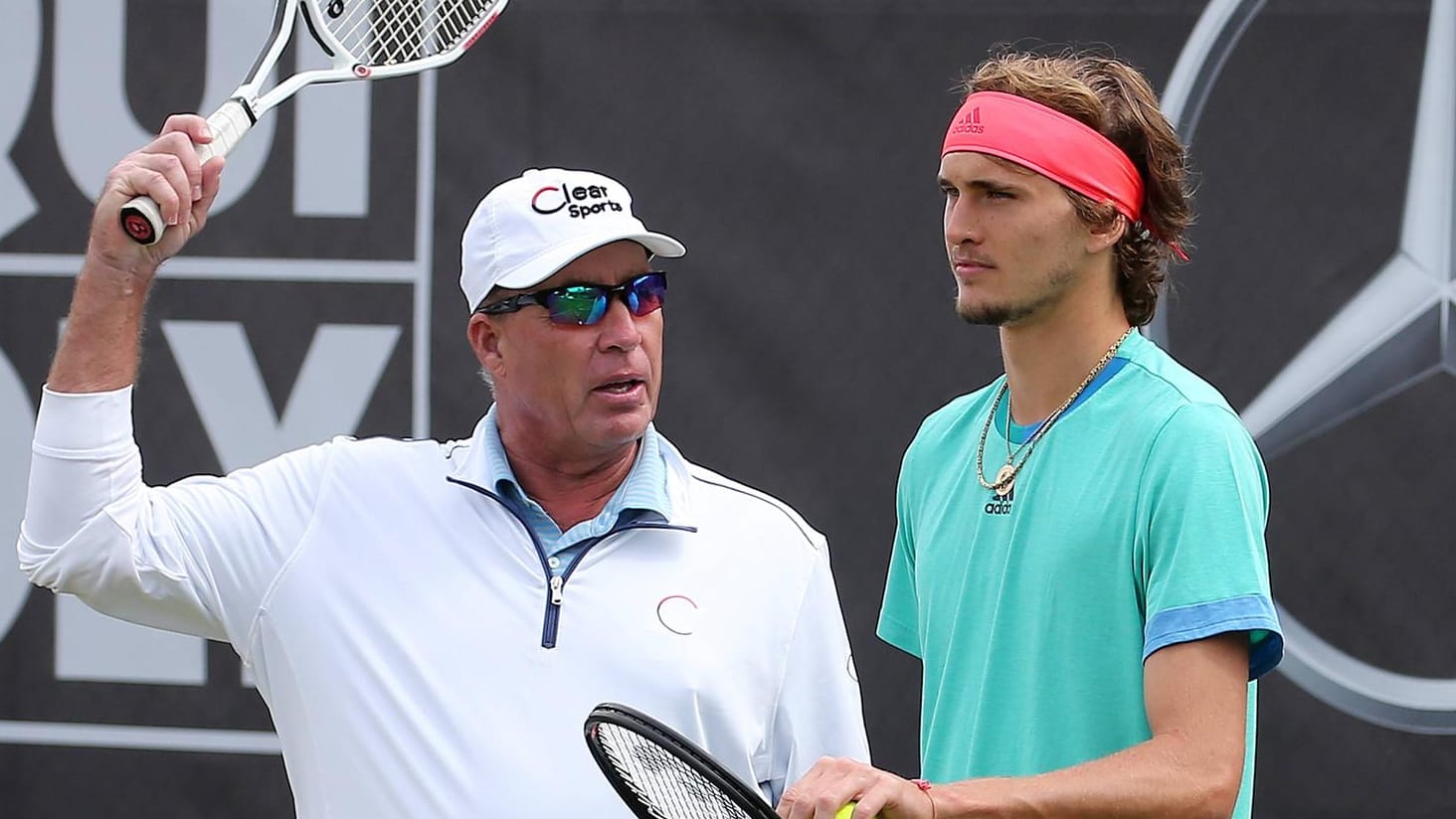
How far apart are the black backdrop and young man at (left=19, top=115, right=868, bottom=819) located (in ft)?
2.95

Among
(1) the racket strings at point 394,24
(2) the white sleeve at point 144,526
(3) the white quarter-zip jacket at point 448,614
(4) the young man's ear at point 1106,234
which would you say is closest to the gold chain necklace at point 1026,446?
(4) the young man's ear at point 1106,234

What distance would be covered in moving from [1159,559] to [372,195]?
6.14ft

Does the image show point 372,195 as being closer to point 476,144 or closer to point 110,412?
point 476,144

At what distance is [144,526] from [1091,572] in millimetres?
1077

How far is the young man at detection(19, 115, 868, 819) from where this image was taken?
192 centimetres

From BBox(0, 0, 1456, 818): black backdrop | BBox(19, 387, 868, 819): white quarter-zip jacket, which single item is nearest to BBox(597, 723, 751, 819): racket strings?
BBox(19, 387, 868, 819): white quarter-zip jacket

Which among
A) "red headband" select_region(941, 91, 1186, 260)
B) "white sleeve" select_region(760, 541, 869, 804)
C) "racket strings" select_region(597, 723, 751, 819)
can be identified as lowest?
"white sleeve" select_region(760, 541, 869, 804)

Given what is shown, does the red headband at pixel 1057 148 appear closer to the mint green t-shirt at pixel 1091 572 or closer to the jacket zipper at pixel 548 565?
the mint green t-shirt at pixel 1091 572

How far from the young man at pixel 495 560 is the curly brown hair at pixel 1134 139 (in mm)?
498

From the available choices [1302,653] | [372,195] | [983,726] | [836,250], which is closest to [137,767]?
[372,195]

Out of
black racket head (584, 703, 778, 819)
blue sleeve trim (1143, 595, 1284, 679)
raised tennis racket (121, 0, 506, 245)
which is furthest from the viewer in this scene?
raised tennis racket (121, 0, 506, 245)

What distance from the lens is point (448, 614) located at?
2.04 m

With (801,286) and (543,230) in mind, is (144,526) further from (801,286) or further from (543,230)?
(801,286)

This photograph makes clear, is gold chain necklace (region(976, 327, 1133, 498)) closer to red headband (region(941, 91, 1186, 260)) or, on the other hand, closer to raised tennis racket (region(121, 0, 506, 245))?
red headband (region(941, 91, 1186, 260))
